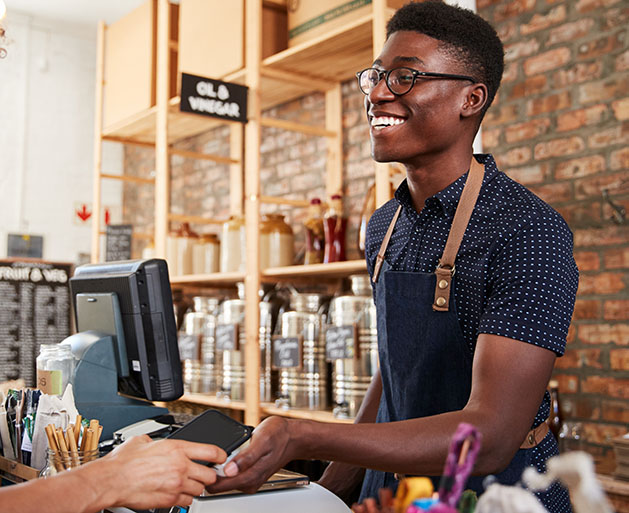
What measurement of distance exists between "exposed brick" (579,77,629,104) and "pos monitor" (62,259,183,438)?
1833 millimetres

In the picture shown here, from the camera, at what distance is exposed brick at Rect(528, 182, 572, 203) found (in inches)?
109

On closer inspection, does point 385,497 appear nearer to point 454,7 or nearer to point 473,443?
point 473,443

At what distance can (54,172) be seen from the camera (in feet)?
17.7

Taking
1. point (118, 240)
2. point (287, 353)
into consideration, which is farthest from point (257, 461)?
point (118, 240)

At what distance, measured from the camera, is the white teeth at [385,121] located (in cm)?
146

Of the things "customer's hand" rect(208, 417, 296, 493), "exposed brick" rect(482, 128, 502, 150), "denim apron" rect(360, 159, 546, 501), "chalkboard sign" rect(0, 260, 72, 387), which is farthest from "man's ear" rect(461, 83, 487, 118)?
"chalkboard sign" rect(0, 260, 72, 387)

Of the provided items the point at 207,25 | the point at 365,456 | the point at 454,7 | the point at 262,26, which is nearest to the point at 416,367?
the point at 365,456

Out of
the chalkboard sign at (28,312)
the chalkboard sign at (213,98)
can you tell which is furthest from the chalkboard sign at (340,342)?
the chalkboard sign at (28,312)

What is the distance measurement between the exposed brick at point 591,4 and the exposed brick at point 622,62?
21 cm

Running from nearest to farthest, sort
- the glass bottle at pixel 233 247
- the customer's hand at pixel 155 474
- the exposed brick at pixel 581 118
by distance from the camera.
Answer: the customer's hand at pixel 155 474 → the exposed brick at pixel 581 118 → the glass bottle at pixel 233 247

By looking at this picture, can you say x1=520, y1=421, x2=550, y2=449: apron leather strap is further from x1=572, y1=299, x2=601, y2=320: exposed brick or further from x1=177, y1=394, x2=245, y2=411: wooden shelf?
x1=177, y1=394, x2=245, y2=411: wooden shelf

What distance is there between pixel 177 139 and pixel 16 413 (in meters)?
3.47

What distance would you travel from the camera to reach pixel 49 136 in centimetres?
539

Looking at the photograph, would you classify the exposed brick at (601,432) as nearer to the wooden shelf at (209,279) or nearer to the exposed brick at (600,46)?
the exposed brick at (600,46)
